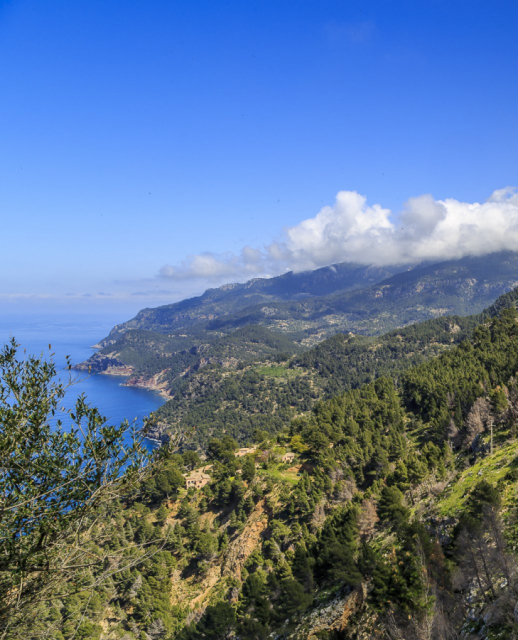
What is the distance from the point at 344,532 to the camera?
38281 mm

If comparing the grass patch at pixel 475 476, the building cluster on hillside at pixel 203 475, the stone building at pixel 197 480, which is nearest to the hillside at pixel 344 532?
the grass patch at pixel 475 476

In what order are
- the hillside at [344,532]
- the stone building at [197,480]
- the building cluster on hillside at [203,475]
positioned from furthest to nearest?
the stone building at [197,480] → the building cluster on hillside at [203,475] → the hillside at [344,532]

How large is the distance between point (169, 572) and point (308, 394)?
14160cm

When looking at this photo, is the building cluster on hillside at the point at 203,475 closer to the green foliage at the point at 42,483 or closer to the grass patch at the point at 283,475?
the grass patch at the point at 283,475

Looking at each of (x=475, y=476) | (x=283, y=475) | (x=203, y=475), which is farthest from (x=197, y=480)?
(x=475, y=476)

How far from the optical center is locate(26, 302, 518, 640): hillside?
25.3 meters

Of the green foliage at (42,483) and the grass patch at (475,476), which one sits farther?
the grass patch at (475,476)

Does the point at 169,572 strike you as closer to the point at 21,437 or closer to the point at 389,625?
the point at 389,625

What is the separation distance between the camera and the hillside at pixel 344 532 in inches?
995

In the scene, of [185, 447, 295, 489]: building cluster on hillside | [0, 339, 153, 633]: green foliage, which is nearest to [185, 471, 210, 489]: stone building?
[185, 447, 295, 489]: building cluster on hillside

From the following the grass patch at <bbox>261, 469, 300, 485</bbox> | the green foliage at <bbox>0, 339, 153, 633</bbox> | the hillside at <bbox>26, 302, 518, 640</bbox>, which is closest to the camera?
the green foliage at <bbox>0, 339, 153, 633</bbox>

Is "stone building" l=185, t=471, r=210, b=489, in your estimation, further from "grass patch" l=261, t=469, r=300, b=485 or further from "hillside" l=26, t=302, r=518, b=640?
"grass patch" l=261, t=469, r=300, b=485

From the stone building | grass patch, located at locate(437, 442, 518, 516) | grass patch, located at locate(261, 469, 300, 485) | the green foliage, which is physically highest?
the green foliage

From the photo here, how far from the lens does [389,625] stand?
24562 millimetres
